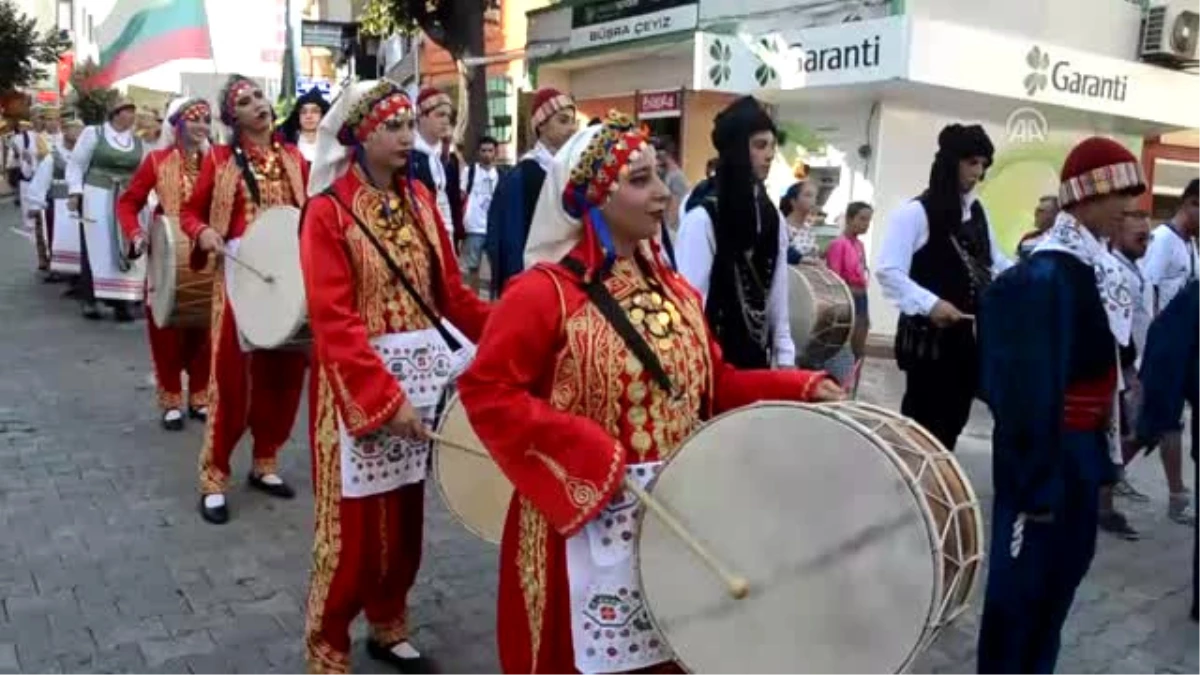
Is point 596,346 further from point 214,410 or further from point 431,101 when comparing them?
point 431,101

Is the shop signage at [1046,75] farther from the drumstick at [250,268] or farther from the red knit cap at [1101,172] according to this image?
the red knit cap at [1101,172]

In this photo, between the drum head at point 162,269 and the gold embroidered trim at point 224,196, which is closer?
the gold embroidered trim at point 224,196

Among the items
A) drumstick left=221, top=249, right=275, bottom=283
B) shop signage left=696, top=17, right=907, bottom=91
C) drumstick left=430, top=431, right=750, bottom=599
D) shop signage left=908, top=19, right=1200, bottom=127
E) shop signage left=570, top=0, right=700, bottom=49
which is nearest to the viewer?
drumstick left=430, top=431, right=750, bottom=599

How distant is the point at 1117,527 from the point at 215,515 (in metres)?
4.23

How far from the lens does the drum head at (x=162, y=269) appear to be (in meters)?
6.01

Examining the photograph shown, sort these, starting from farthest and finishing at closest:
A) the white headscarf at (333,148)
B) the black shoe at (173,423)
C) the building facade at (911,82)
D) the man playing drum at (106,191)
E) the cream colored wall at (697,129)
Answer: the cream colored wall at (697,129) → the building facade at (911,82) → the man playing drum at (106,191) → the black shoe at (173,423) → the white headscarf at (333,148)

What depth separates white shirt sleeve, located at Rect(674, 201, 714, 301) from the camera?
14.3ft

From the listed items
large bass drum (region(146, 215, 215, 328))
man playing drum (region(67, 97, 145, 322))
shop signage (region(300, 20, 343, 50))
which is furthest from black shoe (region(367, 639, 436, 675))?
shop signage (region(300, 20, 343, 50))

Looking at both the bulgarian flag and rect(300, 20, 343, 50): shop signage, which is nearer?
the bulgarian flag

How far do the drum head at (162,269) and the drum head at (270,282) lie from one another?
1227 mm

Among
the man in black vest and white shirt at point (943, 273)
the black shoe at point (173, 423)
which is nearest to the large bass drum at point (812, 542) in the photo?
the man in black vest and white shirt at point (943, 273)

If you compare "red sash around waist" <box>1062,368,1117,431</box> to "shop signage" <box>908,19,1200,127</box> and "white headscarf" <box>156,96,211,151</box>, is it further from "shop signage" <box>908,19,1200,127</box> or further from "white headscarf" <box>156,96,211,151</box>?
"shop signage" <box>908,19,1200,127</box>

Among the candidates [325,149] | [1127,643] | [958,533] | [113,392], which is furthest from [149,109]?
[958,533]

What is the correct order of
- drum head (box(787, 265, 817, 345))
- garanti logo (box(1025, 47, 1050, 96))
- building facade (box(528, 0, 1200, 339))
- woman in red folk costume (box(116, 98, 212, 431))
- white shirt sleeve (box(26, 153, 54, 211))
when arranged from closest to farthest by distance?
drum head (box(787, 265, 817, 345))
woman in red folk costume (box(116, 98, 212, 431))
building facade (box(528, 0, 1200, 339))
white shirt sleeve (box(26, 153, 54, 211))
garanti logo (box(1025, 47, 1050, 96))
